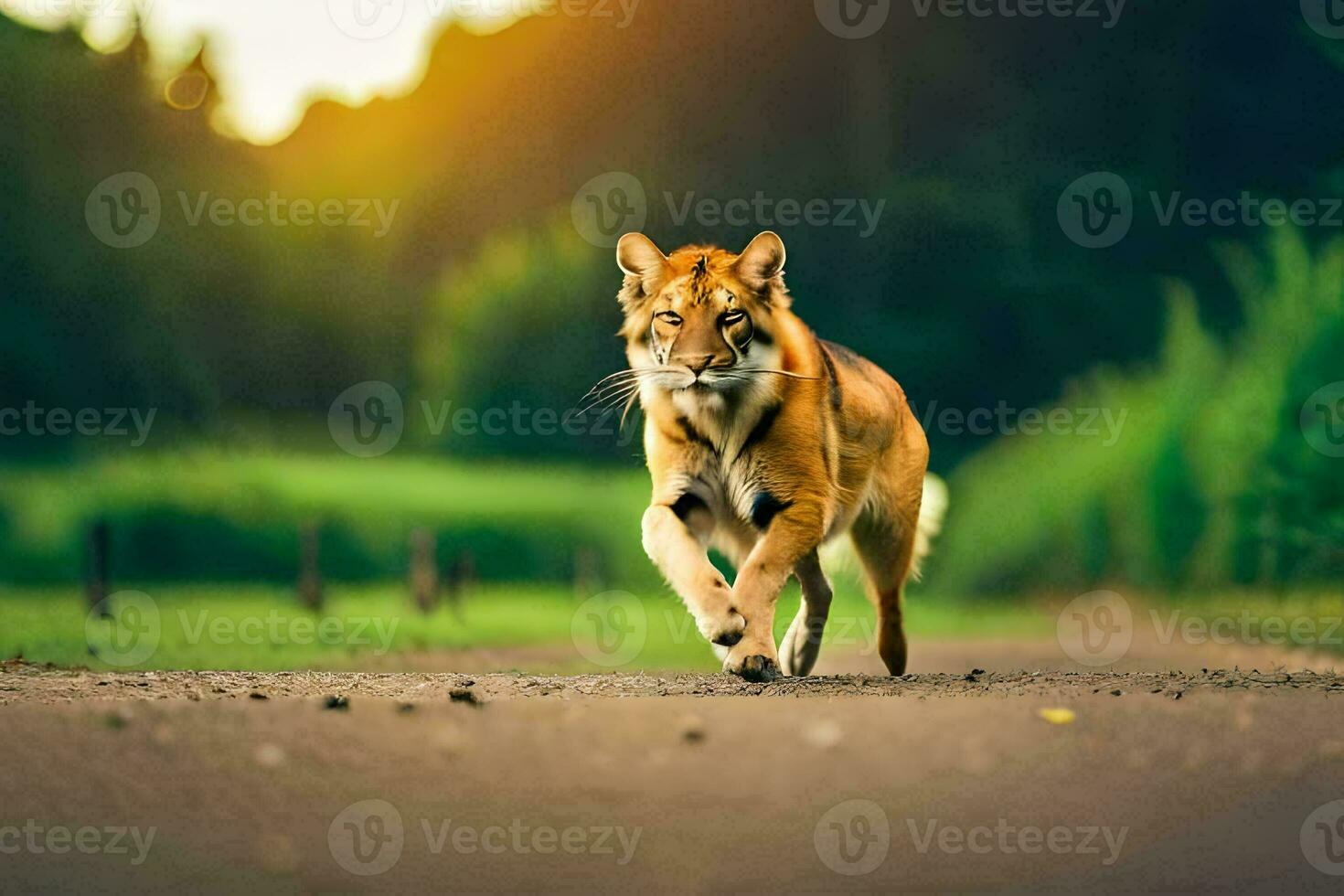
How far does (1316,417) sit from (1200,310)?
20.6 ft

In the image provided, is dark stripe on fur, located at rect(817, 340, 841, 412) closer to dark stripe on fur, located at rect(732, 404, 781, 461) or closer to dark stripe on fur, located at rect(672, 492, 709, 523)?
dark stripe on fur, located at rect(732, 404, 781, 461)

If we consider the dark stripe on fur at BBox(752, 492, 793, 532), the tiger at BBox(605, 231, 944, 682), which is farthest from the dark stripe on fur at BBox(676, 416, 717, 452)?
the dark stripe on fur at BBox(752, 492, 793, 532)

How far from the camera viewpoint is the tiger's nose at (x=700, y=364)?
7.13 metres

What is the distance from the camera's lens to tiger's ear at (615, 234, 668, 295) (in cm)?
A: 747

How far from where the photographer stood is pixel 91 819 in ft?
14.7

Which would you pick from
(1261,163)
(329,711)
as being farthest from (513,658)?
(1261,163)

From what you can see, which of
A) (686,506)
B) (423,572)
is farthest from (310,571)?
(686,506)

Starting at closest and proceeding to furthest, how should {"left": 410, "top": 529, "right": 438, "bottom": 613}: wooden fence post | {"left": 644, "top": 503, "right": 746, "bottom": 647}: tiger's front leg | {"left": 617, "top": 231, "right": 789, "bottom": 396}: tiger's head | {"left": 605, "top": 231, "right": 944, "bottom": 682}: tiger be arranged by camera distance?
{"left": 644, "top": 503, "right": 746, "bottom": 647}: tiger's front leg → {"left": 605, "top": 231, "right": 944, "bottom": 682}: tiger → {"left": 617, "top": 231, "right": 789, "bottom": 396}: tiger's head → {"left": 410, "top": 529, "right": 438, "bottom": 613}: wooden fence post

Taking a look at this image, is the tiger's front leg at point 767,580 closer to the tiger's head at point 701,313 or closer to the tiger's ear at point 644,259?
the tiger's head at point 701,313

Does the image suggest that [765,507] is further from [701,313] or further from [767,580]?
[701,313]

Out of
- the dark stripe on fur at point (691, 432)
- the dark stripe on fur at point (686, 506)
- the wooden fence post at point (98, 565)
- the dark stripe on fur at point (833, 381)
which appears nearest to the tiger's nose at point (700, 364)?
the dark stripe on fur at point (691, 432)

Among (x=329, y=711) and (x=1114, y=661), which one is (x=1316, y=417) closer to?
(x=1114, y=661)

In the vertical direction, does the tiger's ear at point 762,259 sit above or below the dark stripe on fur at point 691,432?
above

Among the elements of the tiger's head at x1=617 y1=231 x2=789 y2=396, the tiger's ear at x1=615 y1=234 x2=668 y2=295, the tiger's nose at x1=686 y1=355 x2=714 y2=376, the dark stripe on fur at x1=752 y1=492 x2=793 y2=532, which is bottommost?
the dark stripe on fur at x1=752 y1=492 x2=793 y2=532
